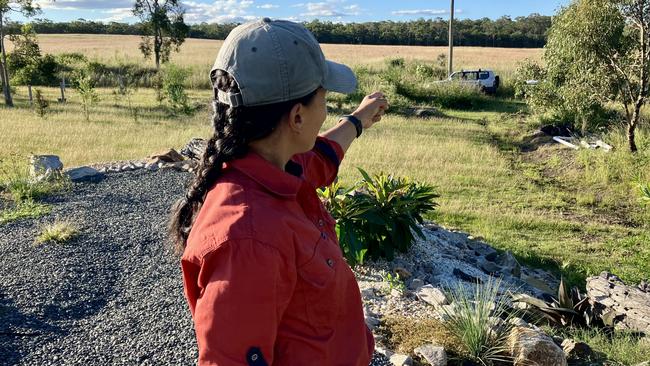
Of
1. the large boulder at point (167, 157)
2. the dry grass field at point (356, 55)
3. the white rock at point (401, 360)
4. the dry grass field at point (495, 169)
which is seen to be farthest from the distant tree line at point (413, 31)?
the white rock at point (401, 360)

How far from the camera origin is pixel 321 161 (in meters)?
2.11

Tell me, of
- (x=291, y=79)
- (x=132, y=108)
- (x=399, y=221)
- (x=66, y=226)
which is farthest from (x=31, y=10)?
(x=291, y=79)

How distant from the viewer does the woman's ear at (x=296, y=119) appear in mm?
1439

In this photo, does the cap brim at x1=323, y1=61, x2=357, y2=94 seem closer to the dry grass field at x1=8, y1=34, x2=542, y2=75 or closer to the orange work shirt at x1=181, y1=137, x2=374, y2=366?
the orange work shirt at x1=181, y1=137, x2=374, y2=366

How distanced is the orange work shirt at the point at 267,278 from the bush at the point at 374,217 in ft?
11.4

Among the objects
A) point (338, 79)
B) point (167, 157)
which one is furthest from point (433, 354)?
point (167, 157)

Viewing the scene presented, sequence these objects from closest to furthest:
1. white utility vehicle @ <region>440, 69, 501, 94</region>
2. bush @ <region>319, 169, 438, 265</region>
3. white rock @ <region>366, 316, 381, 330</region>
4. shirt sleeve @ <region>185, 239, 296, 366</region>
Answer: shirt sleeve @ <region>185, 239, 296, 366</region> < white rock @ <region>366, 316, 381, 330</region> < bush @ <region>319, 169, 438, 265</region> < white utility vehicle @ <region>440, 69, 501, 94</region>

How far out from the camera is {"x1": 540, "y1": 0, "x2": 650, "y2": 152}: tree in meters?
12.3

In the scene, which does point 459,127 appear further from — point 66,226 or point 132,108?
point 66,226

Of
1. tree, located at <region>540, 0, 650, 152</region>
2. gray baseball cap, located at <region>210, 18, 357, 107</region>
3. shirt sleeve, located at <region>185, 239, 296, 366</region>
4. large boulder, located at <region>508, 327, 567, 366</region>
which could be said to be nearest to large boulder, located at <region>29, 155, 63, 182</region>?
large boulder, located at <region>508, 327, 567, 366</region>

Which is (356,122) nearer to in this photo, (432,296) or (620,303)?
(432,296)

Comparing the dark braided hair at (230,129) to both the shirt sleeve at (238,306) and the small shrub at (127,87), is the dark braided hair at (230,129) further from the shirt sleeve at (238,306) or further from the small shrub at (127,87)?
the small shrub at (127,87)

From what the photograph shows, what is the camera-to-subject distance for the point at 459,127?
1780cm

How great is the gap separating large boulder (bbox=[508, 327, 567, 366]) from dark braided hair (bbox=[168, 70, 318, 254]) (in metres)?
2.55
